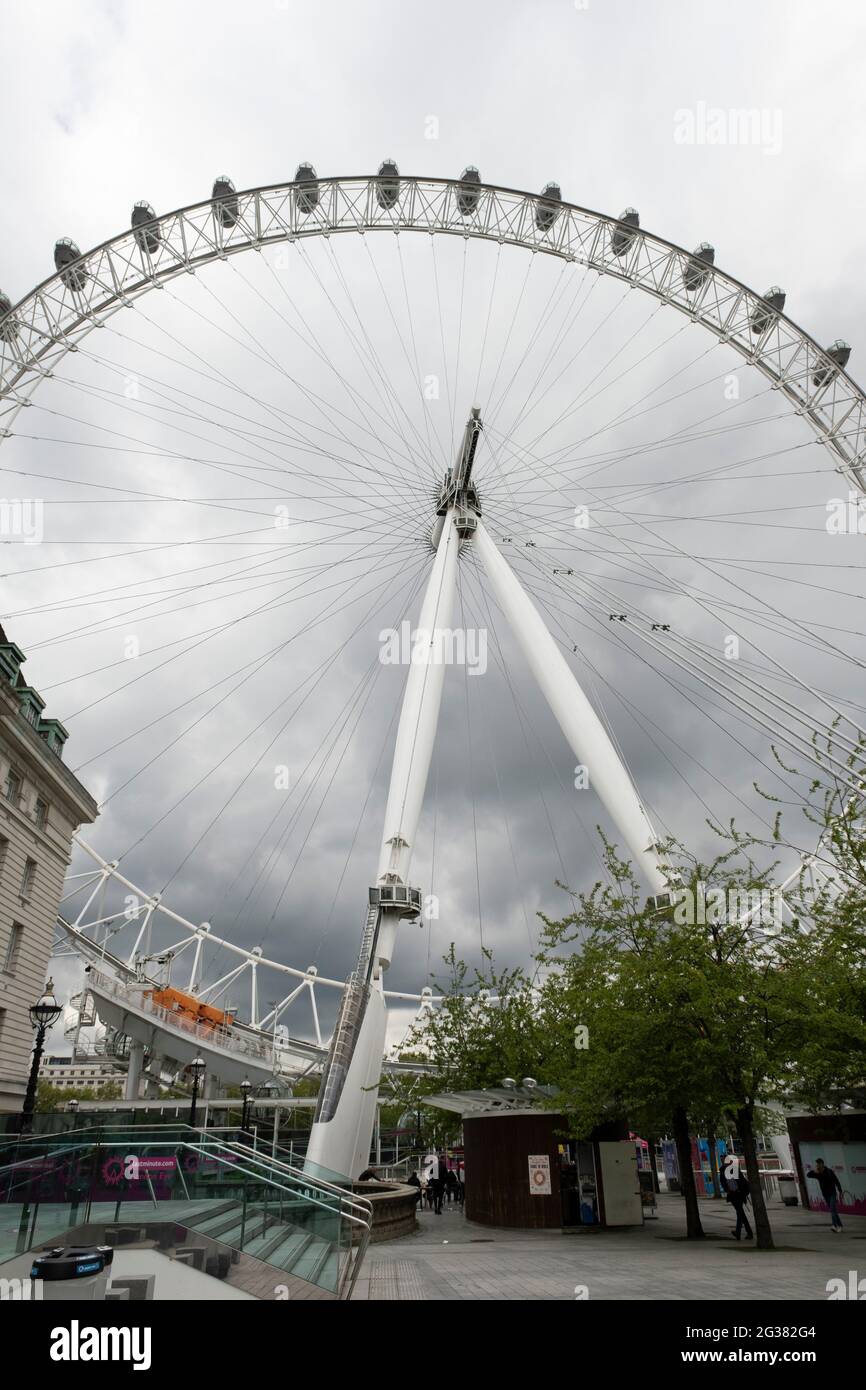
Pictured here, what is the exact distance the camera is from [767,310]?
112 ft

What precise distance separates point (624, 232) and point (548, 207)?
3205mm

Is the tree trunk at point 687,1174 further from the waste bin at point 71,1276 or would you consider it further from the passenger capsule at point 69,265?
the passenger capsule at point 69,265

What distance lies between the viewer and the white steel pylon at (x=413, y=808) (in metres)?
25.6

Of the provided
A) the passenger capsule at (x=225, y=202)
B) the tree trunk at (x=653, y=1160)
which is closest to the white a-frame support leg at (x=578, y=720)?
the tree trunk at (x=653, y=1160)

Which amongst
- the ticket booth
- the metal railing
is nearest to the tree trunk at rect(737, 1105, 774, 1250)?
the ticket booth

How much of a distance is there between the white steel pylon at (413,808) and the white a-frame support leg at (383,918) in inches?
A: 1.4

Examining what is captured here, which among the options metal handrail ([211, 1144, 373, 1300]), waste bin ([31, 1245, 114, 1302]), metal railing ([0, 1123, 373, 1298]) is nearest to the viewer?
waste bin ([31, 1245, 114, 1302])

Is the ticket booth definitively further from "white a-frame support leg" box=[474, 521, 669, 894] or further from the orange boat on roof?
the orange boat on roof

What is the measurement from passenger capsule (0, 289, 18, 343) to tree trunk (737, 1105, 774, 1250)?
94.5 ft

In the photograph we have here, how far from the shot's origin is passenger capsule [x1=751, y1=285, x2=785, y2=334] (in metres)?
33.9

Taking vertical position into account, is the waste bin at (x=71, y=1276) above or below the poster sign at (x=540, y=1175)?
above

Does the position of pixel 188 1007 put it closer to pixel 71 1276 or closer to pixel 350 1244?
pixel 350 1244

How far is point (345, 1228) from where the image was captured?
11383 millimetres
